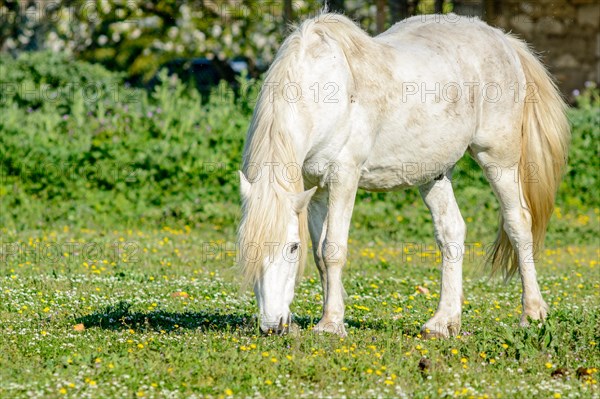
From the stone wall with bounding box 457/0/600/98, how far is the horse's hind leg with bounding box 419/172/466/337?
9335mm

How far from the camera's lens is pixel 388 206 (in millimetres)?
11906

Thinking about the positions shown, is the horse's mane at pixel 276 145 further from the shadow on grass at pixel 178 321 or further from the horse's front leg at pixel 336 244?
the shadow on grass at pixel 178 321

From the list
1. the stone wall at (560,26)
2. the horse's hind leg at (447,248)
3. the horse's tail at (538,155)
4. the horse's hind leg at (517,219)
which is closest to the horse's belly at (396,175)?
the horse's hind leg at (447,248)

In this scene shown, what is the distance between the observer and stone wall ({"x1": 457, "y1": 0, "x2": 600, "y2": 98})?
15.6m

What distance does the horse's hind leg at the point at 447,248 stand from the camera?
21.4 feet

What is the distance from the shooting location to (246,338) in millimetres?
5668

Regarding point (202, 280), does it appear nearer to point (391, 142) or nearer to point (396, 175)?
point (396, 175)

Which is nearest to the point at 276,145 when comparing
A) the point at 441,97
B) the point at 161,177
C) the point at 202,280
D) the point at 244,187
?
the point at 244,187

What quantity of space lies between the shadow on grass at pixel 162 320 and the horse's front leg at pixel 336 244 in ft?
1.59

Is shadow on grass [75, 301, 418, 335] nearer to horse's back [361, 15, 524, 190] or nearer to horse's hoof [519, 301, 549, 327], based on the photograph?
horse's hoof [519, 301, 549, 327]

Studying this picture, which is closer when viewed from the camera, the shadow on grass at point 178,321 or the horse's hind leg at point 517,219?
the shadow on grass at point 178,321

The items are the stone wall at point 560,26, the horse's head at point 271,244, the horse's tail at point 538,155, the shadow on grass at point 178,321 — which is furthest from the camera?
the stone wall at point 560,26

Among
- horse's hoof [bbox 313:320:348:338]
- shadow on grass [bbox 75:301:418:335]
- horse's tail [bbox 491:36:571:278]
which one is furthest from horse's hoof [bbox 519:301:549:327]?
horse's hoof [bbox 313:320:348:338]

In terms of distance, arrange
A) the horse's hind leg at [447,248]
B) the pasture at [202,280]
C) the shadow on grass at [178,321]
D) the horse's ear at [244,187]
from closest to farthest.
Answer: the pasture at [202,280] → the horse's ear at [244,187] → the shadow on grass at [178,321] → the horse's hind leg at [447,248]
